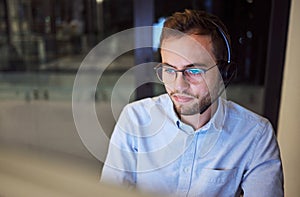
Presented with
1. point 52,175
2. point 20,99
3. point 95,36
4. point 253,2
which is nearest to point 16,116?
point 20,99

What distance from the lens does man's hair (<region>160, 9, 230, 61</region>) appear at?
0.92m

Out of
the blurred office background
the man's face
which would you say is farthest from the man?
the blurred office background

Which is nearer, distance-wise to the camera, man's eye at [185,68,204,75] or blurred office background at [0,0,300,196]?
blurred office background at [0,0,300,196]

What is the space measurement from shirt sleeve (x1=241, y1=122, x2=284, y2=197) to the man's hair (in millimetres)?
265

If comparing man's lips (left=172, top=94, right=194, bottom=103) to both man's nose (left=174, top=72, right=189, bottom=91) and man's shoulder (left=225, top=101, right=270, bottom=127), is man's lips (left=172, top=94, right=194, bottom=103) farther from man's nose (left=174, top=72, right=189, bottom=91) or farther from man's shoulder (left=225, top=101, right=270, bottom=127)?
man's shoulder (left=225, top=101, right=270, bottom=127)

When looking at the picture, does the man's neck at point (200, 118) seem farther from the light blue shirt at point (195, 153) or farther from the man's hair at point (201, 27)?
the man's hair at point (201, 27)

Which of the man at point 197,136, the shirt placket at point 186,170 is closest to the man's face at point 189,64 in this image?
the man at point 197,136

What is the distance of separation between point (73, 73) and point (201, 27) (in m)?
3.91

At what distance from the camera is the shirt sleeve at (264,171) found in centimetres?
88

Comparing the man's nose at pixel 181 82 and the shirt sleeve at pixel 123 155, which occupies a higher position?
the man's nose at pixel 181 82

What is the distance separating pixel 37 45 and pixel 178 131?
410 centimetres

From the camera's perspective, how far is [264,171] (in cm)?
90

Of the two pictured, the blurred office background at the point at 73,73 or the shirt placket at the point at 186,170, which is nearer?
the blurred office background at the point at 73,73

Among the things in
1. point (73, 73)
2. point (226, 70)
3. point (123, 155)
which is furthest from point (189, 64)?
point (73, 73)
